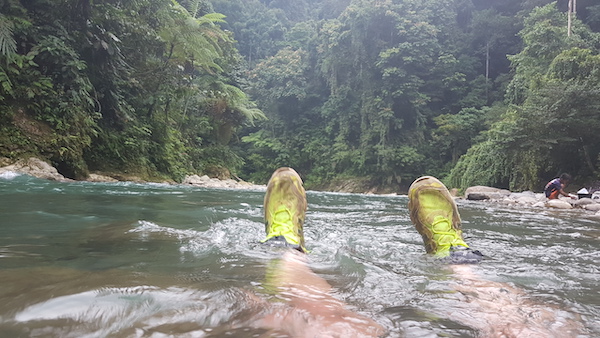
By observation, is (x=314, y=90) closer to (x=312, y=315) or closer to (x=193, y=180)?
(x=193, y=180)

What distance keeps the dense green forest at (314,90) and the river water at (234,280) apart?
180 inches

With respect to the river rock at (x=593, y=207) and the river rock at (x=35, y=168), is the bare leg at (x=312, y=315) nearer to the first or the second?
the river rock at (x=35, y=168)

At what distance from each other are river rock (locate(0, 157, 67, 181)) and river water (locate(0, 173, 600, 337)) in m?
3.00

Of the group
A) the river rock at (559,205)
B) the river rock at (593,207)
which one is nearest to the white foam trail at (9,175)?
the river rock at (559,205)

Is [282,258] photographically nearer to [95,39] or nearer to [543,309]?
[543,309]

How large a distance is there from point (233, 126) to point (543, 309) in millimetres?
14325

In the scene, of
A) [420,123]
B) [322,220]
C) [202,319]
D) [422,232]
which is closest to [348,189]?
[420,123]

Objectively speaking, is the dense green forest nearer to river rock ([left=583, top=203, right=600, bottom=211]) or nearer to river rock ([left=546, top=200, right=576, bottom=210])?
river rock ([left=546, top=200, right=576, bottom=210])

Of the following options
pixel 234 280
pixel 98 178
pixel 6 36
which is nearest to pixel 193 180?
pixel 98 178

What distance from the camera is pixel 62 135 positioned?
19.0ft

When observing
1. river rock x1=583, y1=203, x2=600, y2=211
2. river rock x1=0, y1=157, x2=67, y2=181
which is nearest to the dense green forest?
river rock x1=0, y1=157, x2=67, y2=181

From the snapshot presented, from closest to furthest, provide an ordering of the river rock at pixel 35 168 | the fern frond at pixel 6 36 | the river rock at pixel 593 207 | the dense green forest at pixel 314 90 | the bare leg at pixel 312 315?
1. the bare leg at pixel 312 315
2. the fern frond at pixel 6 36
3. the river rock at pixel 35 168
4. the river rock at pixel 593 207
5. the dense green forest at pixel 314 90

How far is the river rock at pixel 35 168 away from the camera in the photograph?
4.93m

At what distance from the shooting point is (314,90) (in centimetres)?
2302
